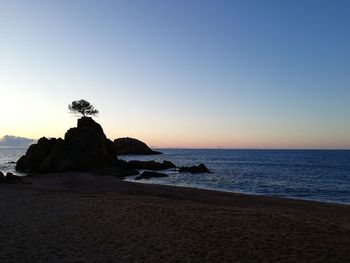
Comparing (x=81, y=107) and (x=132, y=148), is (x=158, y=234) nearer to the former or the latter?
(x=81, y=107)

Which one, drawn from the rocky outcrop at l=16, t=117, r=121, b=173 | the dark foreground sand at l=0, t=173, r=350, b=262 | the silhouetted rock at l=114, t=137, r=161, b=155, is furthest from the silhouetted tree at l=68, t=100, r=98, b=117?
the silhouetted rock at l=114, t=137, r=161, b=155

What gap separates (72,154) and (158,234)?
50.8 m

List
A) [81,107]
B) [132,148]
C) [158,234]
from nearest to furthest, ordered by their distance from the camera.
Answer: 1. [158,234]
2. [81,107]
3. [132,148]

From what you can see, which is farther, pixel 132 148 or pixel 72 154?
pixel 132 148

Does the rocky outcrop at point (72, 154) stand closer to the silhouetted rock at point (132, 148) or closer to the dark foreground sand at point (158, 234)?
the dark foreground sand at point (158, 234)

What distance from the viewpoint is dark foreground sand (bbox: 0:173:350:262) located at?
12664 mm

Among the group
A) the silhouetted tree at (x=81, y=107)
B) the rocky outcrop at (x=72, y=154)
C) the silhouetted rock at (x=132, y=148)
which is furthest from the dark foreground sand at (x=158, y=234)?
the silhouetted rock at (x=132, y=148)

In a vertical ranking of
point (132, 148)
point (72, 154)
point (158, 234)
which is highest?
point (132, 148)

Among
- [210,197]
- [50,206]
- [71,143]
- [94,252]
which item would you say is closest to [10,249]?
[94,252]

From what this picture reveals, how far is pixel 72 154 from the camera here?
6400cm

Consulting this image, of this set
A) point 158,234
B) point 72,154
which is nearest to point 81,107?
point 72,154

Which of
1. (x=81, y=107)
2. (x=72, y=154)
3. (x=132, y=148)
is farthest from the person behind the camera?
(x=132, y=148)

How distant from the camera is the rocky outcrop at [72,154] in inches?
2470

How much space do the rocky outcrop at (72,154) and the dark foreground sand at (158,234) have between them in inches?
1543
